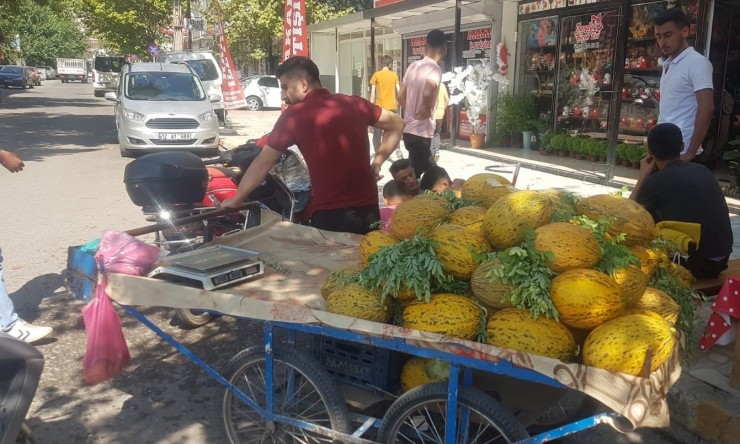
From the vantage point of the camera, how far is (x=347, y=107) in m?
3.74

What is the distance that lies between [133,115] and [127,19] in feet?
71.3

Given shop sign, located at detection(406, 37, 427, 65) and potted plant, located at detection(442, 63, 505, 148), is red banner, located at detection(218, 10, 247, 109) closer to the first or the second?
shop sign, located at detection(406, 37, 427, 65)

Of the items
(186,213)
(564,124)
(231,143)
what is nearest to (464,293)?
(186,213)

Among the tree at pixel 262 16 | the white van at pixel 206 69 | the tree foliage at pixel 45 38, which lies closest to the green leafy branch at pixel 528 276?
the white van at pixel 206 69

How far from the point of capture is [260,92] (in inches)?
1072

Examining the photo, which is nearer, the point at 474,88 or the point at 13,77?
the point at 474,88

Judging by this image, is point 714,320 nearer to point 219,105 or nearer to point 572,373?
point 572,373

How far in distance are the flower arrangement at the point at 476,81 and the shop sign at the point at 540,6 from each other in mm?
812

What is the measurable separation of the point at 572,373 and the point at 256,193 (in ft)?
10.2

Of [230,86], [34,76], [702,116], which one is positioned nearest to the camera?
[702,116]

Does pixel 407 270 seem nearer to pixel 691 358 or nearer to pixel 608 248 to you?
pixel 608 248

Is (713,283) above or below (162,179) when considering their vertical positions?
below

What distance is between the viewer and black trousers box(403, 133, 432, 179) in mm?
6523

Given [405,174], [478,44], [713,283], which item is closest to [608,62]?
[478,44]
